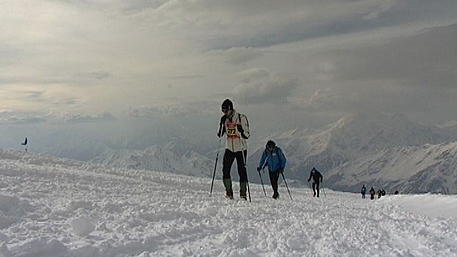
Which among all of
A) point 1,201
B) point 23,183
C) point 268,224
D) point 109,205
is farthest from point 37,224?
point 23,183

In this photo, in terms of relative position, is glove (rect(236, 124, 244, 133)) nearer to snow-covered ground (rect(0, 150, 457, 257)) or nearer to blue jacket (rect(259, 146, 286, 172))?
snow-covered ground (rect(0, 150, 457, 257))

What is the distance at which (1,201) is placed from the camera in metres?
A: 6.64

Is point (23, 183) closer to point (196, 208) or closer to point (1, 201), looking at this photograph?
point (1, 201)

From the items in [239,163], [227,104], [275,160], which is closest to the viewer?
[227,104]

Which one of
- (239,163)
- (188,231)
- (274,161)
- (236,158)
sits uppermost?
(236,158)

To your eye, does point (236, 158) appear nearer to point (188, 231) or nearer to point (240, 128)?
point (240, 128)

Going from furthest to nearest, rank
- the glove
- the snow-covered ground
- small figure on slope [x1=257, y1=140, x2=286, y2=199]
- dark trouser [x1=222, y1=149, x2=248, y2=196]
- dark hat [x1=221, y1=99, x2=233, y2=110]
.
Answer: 1. small figure on slope [x1=257, y1=140, x2=286, y2=199]
2. dark trouser [x1=222, y1=149, x2=248, y2=196]
3. the glove
4. dark hat [x1=221, y1=99, x2=233, y2=110]
5. the snow-covered ground

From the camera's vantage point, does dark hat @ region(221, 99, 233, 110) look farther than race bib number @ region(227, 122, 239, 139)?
No

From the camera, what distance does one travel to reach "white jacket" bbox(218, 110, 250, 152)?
12398 mm

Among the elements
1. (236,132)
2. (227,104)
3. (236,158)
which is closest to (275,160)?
(236,158)

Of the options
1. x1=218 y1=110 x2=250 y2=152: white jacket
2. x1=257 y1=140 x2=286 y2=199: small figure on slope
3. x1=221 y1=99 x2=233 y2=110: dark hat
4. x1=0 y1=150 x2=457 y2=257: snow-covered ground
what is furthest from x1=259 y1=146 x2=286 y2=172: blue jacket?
x1=0 y1=150 x2=457 y2=257: snow-covered ground

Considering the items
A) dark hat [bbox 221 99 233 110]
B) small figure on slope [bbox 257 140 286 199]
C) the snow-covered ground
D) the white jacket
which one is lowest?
the snow-covered ground

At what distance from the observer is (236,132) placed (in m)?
12.4

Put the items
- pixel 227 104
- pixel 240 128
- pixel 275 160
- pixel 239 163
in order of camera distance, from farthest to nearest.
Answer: pixel 275 160, pixel 239 163, pixel 240 128, pixel 227 104
